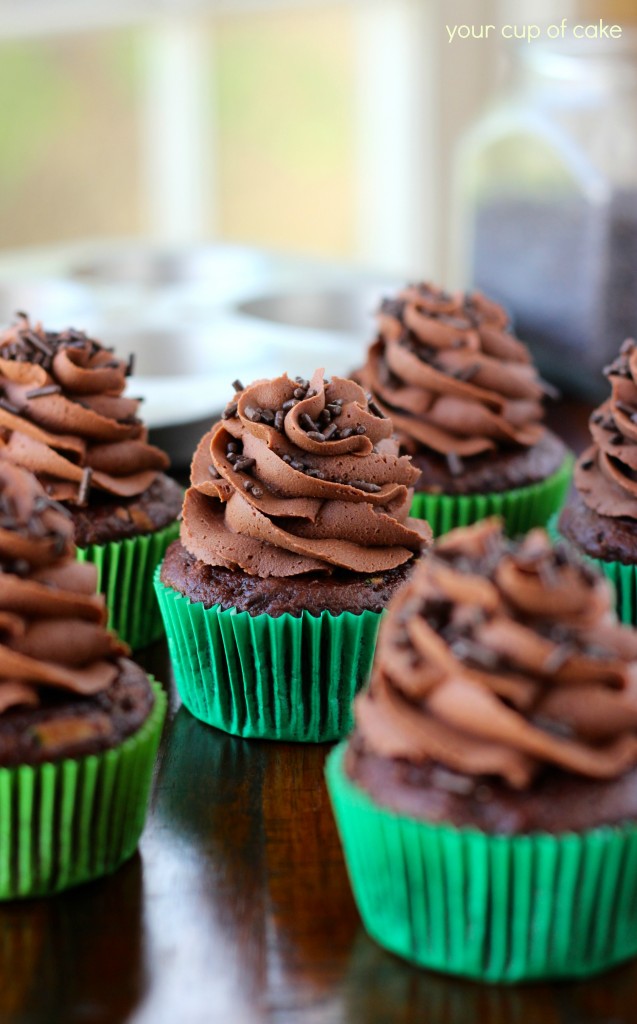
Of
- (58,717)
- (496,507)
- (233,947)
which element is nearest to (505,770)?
(233,947)

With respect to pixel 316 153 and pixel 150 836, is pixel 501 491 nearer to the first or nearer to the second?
pixel 150 836

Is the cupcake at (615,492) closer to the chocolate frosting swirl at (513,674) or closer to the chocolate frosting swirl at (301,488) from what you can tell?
the chocolate frosting swirl at (301,488)

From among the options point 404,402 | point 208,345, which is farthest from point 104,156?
point 404,402

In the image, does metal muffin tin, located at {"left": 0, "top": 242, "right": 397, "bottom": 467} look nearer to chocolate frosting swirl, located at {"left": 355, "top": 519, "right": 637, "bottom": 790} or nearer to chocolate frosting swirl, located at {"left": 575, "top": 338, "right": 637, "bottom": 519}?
chocolate frosting swirl, located at {"left": 575, "top": 338, "right": 637, "bottom": 519}

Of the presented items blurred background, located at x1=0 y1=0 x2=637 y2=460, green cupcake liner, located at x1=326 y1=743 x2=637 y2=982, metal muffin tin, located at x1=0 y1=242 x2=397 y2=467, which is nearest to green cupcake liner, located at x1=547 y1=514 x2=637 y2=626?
green cupcake liner, located at x1=326 y1=743 x2=637 y2=982

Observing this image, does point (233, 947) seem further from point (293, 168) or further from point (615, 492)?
point (293, 168)

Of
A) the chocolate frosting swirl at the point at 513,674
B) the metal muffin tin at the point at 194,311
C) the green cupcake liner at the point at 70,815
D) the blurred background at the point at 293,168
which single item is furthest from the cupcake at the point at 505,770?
the blurred background at the point at 293,168
